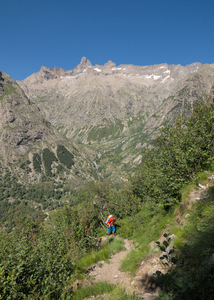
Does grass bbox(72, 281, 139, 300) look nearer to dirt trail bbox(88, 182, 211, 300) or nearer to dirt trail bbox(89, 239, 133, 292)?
dirt trail bbox(88, 182, 211, 300)

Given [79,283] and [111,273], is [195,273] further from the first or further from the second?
[111,273]

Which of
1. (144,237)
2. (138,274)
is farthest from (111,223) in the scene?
(138,274)

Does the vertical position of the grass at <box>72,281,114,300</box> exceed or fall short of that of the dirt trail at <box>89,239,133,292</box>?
it exceeds it

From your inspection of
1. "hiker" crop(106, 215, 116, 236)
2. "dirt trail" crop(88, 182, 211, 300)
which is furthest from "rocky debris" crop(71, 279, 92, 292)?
"hiker" crop(106, 215, 116, 236)

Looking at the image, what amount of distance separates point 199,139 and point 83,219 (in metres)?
12.4

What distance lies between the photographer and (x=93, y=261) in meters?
12.5

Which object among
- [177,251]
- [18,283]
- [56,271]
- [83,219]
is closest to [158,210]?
[83,219]

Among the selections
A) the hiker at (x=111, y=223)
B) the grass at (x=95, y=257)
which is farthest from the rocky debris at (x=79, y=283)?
the hiker at (x=111, y=223)

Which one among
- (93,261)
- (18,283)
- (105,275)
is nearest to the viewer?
(18,283)

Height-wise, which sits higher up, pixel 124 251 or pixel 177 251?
pixel 177 251

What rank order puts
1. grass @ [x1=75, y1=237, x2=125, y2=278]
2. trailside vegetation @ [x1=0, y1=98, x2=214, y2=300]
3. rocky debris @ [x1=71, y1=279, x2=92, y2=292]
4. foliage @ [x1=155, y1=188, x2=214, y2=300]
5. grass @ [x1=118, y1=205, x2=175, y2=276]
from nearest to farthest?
foliage @ [x1=155, y1=188, x2=214, y2=300] < trailside vegetation @ [x1=0, y1=98, x2=214, y2=300] < rocky debris @ [x1=71, y1=279, x2=92, y2=292] < grass @ [x1=118, y1=205, x2=175, y2=276] < grass @ [x1=75, y1=237, x2=125, y2=278]

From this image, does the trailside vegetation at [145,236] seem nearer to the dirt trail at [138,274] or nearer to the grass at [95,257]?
the grass at [95,257]

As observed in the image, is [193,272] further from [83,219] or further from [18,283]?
[83,219]

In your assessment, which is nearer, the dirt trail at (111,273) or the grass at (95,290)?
the grass at (95,290)
